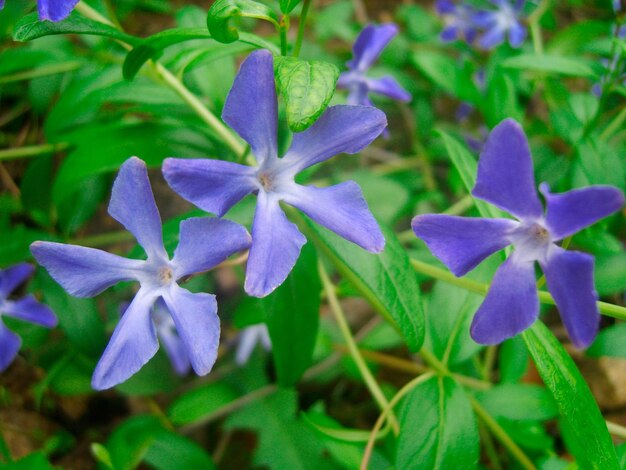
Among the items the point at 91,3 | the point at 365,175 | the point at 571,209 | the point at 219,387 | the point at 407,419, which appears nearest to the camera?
the point at 571,209

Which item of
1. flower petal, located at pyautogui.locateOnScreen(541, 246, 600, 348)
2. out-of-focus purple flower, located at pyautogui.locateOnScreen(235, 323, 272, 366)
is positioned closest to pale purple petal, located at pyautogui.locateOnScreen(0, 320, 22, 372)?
out-of-focus purple flower, located at pyautogui.locateOnScreen(235, 323, 272, 366)

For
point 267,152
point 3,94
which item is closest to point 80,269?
point 267,152

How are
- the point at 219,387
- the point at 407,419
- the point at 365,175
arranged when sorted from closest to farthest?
the point at 407,419 → the point at 219,387 → the point at 365,175

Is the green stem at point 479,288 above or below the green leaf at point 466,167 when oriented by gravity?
below

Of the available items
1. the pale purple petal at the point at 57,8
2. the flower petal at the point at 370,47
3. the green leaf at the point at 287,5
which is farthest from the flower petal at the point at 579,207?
the flower petal at the point at 370,47

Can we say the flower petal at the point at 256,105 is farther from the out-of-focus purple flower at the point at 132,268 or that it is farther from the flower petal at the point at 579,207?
the flower petal at the point at 579,207

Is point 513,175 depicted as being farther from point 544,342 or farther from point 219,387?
point 219,387
